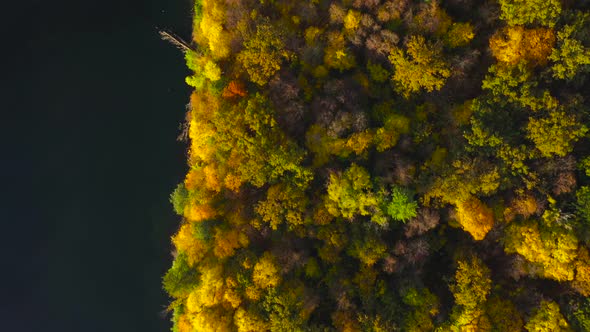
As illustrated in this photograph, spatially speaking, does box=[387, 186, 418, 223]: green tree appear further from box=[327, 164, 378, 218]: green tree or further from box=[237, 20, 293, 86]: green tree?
box=[237, 20, 293, 86]: green tree

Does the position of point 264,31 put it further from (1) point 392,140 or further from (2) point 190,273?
(2) point 190,273

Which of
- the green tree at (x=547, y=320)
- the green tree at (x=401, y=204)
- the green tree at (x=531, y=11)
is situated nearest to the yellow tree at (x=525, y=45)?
the green tree at (x=531, y=11)

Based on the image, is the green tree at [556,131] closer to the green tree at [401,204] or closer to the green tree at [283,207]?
the green tree at [401,204]

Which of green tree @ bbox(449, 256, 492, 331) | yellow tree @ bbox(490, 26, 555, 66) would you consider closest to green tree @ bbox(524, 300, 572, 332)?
green tree @ bbox(449, 256, 492, 331)

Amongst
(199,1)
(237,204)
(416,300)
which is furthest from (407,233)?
(199,1)

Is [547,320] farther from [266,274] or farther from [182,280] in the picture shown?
[182,280]

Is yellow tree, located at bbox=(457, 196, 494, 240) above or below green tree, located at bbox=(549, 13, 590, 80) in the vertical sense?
below
